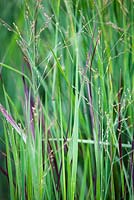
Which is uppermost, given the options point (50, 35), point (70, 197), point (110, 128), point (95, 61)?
point (50, 35)

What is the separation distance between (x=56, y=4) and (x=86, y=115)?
0.34m

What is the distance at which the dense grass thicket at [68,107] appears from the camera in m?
1.06

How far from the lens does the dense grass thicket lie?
3.46 ft

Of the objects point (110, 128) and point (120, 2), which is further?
point (120, 2)

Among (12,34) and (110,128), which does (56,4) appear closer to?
(12,34)

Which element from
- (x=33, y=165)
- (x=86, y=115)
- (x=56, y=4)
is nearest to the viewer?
(x=33, y=165)

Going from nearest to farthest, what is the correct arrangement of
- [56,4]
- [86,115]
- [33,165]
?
1. [33,165]
2. [86,115]
3. [56,4]

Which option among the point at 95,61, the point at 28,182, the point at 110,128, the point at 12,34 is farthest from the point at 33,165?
the point at 12,34

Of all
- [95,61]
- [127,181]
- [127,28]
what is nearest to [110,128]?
[127,181]

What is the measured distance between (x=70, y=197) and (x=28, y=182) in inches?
3.8

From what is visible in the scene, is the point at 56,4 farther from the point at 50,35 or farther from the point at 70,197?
the point at 70,197

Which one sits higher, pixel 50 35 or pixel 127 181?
pixel 50 35

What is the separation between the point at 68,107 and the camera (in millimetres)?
1253

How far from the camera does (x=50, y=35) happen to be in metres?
1.40
